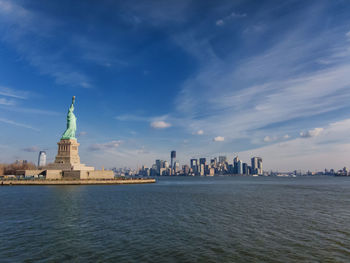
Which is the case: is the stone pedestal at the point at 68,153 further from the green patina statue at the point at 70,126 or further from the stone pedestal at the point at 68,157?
the green patina statue at the point at 70,126

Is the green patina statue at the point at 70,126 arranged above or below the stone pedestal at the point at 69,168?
above

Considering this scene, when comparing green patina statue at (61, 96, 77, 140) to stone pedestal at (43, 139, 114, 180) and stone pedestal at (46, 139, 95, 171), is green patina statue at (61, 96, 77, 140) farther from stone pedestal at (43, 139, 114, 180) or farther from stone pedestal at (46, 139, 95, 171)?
stone pedestal at (46, 139, 95, 171)

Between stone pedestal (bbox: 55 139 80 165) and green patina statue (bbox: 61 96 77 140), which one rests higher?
green patina statue (bbox: 61 96 77 140)

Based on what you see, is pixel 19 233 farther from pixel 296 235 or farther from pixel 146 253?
pixel 296 235

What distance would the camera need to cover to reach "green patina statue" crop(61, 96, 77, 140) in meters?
112

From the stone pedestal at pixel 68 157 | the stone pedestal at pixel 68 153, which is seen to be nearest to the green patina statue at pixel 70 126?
the stone pedestal at pixel 68 157

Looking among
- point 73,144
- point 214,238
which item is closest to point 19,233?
point 214,238

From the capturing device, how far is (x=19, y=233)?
2195cm

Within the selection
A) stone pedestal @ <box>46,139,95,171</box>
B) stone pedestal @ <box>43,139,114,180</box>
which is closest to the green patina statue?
stone pedestal @ <box>43,139,114,180</box>

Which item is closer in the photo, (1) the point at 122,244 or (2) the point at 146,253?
(2) the point at 146,253

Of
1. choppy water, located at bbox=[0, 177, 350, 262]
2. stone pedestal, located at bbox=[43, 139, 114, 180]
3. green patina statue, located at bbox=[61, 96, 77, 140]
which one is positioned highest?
green patina statue, located at bbox=[61, 96, 77, 140]

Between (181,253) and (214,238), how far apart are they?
477 centimetres

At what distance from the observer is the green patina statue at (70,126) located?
112312mm

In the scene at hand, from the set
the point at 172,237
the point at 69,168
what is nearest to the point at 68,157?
the point at 69,168
